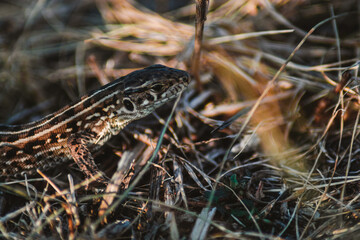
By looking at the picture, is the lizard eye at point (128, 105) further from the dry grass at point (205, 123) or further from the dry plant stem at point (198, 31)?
the dry plant stem at point (198, 31)

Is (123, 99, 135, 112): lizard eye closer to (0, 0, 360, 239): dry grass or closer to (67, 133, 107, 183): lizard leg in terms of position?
(0, 0, 360, 239): dry grass

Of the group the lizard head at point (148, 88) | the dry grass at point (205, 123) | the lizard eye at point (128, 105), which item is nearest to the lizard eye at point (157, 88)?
the lizard head at point (148, 88)

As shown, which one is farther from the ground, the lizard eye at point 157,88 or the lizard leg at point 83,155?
the lizard eye at point 157,88

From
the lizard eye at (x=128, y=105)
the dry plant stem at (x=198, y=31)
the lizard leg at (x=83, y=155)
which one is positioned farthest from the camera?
the lizard eye at (x=128, y=105)

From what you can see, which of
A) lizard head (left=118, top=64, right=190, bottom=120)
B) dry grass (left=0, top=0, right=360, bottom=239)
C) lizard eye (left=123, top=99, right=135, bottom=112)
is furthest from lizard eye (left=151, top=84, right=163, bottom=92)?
dry grass (left=0, top=0, right=360, bottom=239)

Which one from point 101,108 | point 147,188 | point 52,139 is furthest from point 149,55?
point 147,188

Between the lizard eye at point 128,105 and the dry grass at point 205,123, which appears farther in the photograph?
the lizard eye at point 128,105

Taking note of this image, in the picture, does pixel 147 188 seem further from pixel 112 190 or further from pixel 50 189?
pixel 50 189
